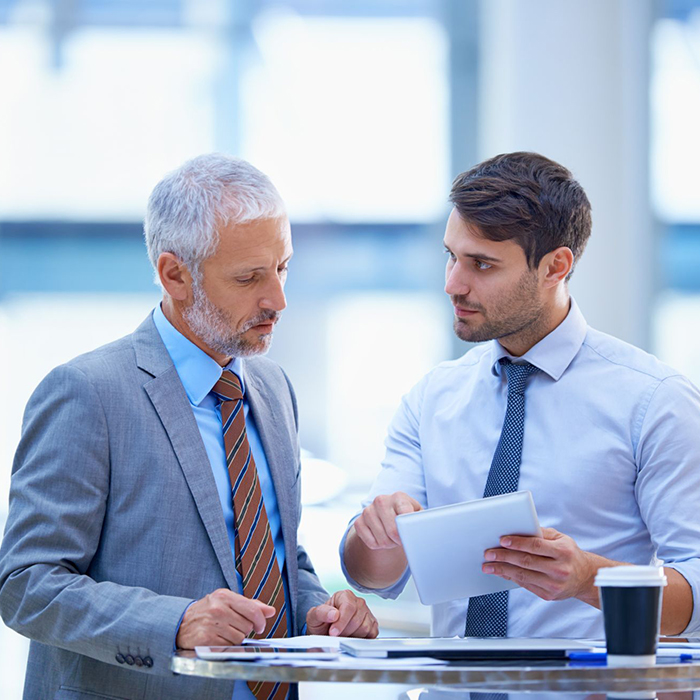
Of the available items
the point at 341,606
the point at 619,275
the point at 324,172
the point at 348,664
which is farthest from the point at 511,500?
the point at 324,172

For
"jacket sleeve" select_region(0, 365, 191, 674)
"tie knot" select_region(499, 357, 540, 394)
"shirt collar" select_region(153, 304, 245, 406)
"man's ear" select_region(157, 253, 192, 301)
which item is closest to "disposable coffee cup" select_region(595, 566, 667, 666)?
"jacket sleeve" select_region(0, 365, 191, 674)

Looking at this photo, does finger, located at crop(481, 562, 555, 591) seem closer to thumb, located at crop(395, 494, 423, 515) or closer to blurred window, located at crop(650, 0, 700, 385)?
thumb, located at crop(395, 494, 423, 515)

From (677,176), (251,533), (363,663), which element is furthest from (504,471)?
(677,176)

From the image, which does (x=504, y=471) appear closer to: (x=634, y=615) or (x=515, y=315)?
(x=515, y=315)

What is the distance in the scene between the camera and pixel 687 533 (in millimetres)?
→ 1705

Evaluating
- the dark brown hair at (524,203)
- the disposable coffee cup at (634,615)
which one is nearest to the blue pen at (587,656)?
the disposable coffee cup at (634,615)

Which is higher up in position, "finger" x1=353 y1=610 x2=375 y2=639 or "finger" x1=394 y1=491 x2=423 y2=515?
"finger" x1=394 y1=491 x2=423 y2=515

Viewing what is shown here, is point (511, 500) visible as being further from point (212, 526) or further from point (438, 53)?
point (438, 53)

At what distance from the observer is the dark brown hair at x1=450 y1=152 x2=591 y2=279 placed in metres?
1.94

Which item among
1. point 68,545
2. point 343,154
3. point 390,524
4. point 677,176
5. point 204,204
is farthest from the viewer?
point 343,154

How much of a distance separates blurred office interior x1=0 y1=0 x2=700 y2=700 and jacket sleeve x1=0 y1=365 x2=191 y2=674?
266 cm

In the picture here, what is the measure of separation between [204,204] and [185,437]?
438 millimetres

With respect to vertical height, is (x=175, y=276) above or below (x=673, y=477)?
above

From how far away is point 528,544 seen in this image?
4.58 feet
